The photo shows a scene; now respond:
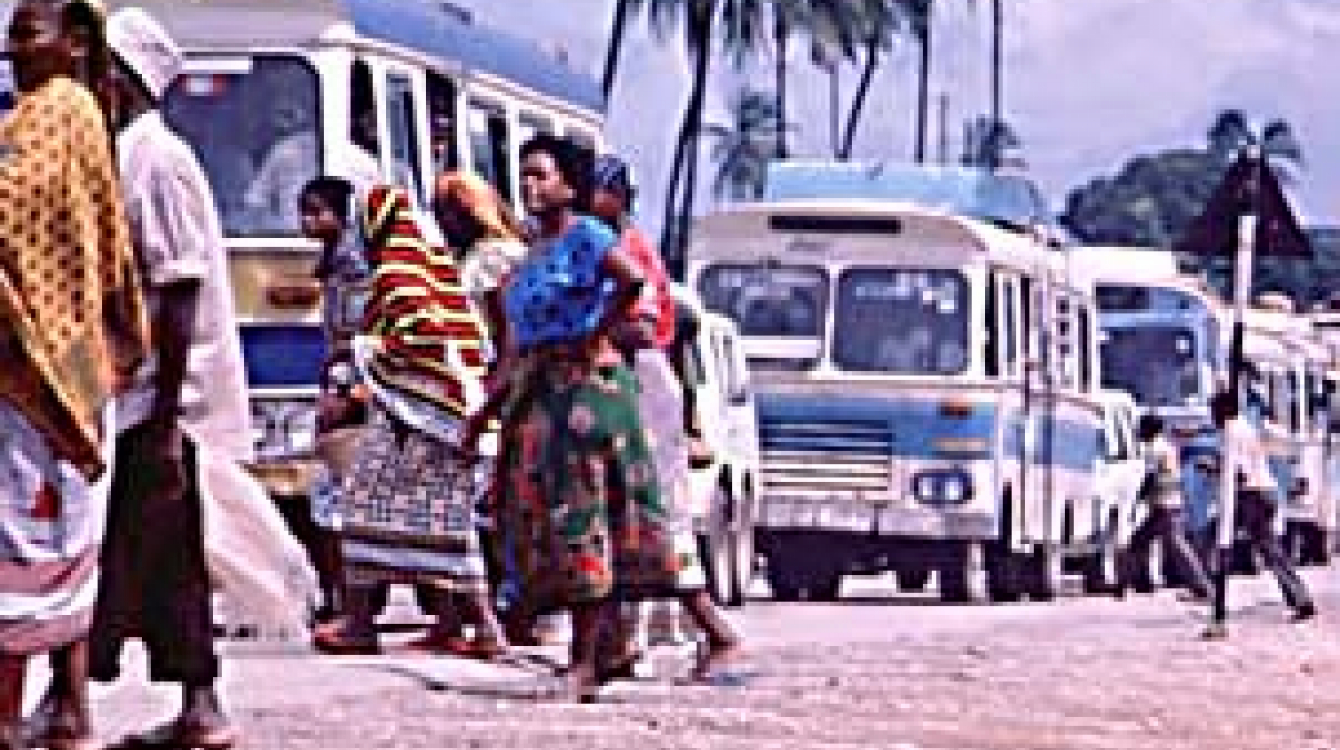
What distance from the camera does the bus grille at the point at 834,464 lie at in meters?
26.2

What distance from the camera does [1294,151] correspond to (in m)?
116

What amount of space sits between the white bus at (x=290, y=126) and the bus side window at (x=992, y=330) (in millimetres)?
7771

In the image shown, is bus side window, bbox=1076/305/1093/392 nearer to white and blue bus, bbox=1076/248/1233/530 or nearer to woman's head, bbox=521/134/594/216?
white and blue bus, bbox=1076/248/1233/530

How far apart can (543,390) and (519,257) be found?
1900 mm

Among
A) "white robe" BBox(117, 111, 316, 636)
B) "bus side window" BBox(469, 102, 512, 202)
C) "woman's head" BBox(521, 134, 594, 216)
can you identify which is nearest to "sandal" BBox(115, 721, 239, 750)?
"white robe" BBox(117, 111, 316, 636)

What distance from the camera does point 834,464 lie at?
86.1ft

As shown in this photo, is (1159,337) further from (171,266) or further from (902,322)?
(171,266)

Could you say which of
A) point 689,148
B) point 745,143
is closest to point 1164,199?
point 745,143

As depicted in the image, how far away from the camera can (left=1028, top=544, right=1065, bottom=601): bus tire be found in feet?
94.3

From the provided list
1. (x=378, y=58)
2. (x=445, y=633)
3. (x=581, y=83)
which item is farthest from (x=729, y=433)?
(x=445, y=633)

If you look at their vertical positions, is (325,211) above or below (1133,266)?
below

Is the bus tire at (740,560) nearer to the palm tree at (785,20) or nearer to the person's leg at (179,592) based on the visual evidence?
the person's leg at (179,592)

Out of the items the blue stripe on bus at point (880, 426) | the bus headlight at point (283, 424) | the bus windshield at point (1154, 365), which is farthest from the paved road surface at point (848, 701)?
the bus windshield at point (1154, 365)

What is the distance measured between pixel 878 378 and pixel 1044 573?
3.40 m
